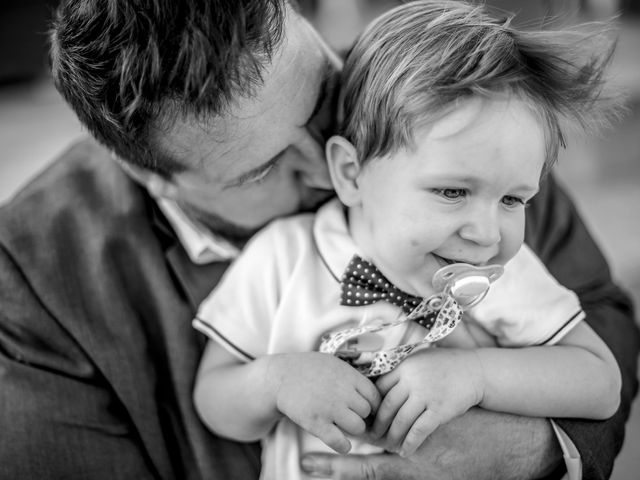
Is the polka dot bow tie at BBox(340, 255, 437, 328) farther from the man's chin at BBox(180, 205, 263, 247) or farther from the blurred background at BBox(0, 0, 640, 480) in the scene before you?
the blurred background at BBox(0, 0, 640, 480)

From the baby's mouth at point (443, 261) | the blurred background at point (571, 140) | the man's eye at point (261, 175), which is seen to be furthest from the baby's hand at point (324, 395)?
the blurred background at point (571, 140)

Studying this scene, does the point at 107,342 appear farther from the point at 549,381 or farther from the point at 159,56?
the point at 549,381

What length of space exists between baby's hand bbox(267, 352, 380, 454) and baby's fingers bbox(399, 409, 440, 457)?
2.9 inches

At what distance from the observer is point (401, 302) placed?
119cm

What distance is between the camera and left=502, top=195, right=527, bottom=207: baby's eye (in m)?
1.09

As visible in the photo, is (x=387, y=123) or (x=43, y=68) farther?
(x=43, y=68)

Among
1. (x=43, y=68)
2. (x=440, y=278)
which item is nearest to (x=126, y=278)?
(x=440, y=278)

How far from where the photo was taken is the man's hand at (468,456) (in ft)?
3.89

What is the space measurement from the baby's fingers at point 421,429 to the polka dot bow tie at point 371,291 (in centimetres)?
16

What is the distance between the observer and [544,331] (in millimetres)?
1186

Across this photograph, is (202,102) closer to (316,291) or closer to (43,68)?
(316,291)

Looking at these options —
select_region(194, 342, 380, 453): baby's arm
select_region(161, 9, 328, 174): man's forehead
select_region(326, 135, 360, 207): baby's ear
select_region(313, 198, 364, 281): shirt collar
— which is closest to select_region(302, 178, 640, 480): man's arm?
select_region(194, 342, 380, 453): baby's arm

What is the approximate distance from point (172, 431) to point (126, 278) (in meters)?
0.31

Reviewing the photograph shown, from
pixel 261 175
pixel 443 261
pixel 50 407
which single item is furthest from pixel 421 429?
pixel 50 407
